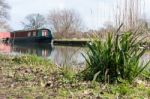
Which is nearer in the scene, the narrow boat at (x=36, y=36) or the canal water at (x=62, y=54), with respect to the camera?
the canal water at (x=62, y=54)

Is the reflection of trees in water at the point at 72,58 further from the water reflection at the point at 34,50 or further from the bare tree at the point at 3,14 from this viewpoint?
the bare tree at the point at 3,14

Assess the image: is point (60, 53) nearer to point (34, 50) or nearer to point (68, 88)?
point (34, 50)

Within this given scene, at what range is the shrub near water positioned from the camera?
618cm

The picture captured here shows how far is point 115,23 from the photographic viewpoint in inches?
307

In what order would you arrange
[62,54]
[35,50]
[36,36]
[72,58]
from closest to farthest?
[72,58]
[62,54]
[35,50]
[36,36]

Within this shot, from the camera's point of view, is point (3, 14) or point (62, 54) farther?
point (3, 14)

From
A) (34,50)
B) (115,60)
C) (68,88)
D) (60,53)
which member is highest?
(115,60)

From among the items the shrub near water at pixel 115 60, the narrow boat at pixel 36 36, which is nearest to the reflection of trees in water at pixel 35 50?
the narrow boat at pixel 36 36

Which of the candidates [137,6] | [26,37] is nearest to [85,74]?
[137,6]

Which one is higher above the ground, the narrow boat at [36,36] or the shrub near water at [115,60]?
the shrub near water at [115,60]

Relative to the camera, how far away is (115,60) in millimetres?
6254

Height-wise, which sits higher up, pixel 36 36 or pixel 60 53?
pixel 36 36

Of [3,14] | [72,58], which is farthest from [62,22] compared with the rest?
[72,58]

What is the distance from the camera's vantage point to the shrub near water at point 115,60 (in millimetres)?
6180
